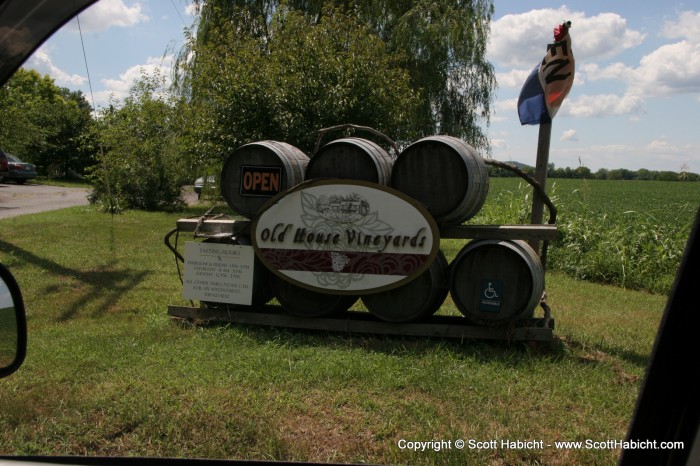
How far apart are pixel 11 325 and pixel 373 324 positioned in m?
3.81

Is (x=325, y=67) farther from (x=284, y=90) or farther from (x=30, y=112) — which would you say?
(x=30, y=112)

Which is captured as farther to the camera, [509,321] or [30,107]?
[30,107]

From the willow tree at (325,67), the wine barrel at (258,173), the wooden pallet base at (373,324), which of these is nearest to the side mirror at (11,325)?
the wooden pallet base at (373,324)

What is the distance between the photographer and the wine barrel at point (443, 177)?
502cm

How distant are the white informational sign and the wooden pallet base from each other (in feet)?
0.48

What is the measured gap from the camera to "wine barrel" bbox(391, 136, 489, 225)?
5.02 m

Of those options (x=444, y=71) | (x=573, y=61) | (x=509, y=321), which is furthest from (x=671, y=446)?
(x=444, y=71)

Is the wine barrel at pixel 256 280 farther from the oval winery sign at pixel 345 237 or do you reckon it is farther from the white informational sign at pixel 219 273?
the oval winery sign at pixel 345 237

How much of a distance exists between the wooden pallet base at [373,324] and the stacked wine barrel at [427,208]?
72 mm

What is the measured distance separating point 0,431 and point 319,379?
6.07 ft

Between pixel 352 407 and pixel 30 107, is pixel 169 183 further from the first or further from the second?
pixel 352 407

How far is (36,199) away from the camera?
56.2 ft

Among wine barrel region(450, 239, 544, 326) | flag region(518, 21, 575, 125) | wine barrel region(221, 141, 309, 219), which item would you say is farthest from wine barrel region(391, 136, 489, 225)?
wine barrel region(221, 141, 309, 219)

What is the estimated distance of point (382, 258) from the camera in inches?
208
